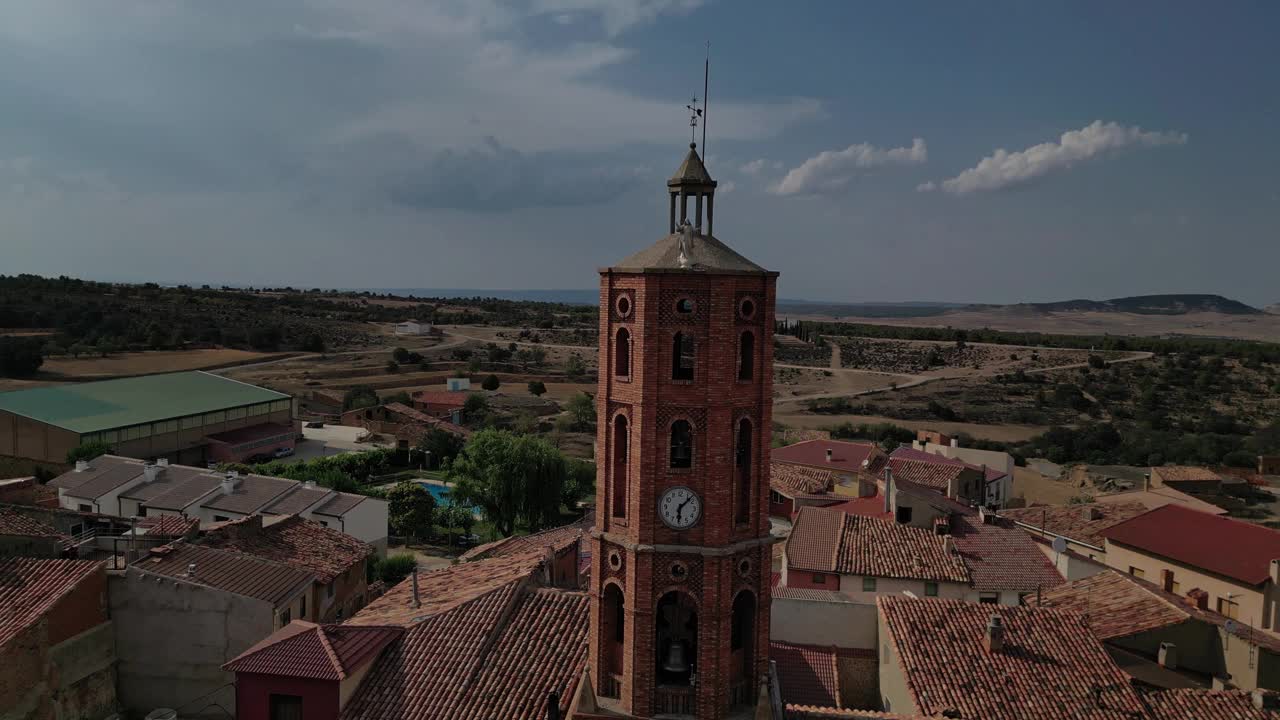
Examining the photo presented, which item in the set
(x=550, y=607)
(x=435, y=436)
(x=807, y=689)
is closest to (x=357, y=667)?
(x=550, y=607)

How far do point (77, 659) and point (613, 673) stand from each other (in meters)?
13.5

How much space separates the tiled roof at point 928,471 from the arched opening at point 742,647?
31.4 meters

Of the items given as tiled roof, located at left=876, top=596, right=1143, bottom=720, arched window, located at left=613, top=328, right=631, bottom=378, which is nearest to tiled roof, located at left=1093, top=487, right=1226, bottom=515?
tiled roof, located at left=876, top=596, right=1143, bottom=720

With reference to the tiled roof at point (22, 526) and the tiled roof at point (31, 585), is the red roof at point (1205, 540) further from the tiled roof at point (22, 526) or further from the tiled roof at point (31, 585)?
the tiled roof at point (22, 526)

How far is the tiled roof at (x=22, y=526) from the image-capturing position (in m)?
23.7

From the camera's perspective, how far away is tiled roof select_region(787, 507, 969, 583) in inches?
1187

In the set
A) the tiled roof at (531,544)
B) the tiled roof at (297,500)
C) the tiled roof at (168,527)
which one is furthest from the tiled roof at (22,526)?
the tiled roof at (531,544)

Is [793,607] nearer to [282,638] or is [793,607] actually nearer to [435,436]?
[282,638]

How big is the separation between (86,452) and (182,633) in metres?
37.7

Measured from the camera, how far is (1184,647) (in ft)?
79.5

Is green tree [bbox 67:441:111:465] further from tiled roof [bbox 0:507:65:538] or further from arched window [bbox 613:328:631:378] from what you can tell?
arched window [bbox 613:328:631:378]

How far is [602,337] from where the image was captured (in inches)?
666

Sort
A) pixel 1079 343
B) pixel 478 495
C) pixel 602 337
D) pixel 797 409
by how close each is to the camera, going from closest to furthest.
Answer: pixel 602 337, pixel 478 495, pixel 797 409, pixel 1079 343

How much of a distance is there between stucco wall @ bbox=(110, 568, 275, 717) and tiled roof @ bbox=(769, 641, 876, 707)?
12.9 meters
